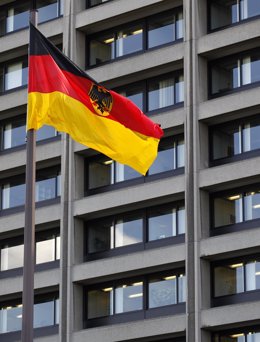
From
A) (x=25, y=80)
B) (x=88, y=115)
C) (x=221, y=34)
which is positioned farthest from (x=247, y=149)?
(x=88, y=115)

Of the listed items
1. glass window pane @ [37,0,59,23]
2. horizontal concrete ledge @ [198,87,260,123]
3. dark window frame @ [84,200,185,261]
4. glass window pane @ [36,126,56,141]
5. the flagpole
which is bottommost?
the flagpole

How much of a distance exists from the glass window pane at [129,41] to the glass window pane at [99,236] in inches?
332

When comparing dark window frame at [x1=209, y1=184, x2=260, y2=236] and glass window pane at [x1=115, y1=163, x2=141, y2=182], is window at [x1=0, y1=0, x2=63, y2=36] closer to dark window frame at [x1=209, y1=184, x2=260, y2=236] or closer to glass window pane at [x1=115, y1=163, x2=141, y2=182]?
glass window pane at [x1=115, y1=163, x2=141, y2=182]

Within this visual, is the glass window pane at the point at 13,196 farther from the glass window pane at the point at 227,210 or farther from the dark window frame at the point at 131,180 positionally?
the glass window pane at the point at 227,210

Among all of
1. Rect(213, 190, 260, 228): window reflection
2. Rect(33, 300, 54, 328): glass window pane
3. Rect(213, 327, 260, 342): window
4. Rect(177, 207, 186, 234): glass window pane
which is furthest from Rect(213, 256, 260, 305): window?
Rect(33, 300, 54, 328): glass window pane

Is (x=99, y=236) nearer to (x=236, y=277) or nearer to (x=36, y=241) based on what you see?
(x=36, y=241)

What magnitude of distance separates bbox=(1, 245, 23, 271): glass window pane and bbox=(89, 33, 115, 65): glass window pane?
1022 centimetres

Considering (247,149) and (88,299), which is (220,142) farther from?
(88,299)

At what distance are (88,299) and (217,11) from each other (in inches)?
586

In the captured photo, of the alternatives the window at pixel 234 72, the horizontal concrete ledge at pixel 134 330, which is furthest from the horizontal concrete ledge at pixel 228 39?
the horizontal concrete ledge at pixel 134 330

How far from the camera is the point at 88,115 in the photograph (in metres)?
27.7

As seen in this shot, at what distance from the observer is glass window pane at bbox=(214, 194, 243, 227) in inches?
2079

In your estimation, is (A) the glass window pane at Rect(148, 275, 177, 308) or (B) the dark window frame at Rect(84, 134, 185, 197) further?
(B) the dark window frame at Rect(84, 134, 185, 197)

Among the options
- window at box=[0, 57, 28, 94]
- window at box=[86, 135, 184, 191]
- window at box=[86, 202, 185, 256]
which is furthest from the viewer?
window at box=[0, 57, 28, 94]
